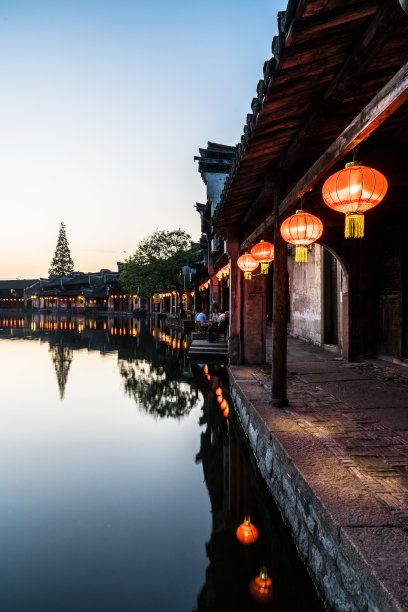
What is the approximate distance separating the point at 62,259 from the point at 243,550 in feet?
282

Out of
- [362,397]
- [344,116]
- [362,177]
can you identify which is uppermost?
[344,116]

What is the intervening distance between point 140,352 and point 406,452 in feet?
43.9

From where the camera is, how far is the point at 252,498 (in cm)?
440

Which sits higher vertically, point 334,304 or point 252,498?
point 334,304

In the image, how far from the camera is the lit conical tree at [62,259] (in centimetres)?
8138

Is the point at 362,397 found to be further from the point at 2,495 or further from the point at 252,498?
the point at 2,495

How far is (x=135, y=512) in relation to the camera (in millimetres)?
4176

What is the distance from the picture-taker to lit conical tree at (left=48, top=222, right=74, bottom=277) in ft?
267

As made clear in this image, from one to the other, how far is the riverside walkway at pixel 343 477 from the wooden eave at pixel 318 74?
3.14 metres

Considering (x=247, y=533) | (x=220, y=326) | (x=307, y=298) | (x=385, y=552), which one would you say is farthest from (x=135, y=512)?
(x=307, y=298)

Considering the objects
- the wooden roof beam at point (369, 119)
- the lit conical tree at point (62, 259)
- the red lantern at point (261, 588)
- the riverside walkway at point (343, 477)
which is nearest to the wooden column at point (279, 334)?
the riverside walkway at point (343, 477)

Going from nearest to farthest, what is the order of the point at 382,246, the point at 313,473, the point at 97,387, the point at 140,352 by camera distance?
the point at 313,473 < the point at 382,246 < the point at 97,387 < the point at 140,352

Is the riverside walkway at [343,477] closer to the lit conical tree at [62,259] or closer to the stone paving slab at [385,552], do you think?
Result: the stone paving slab at [385,552]

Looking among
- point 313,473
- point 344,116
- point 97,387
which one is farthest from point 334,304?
point 313,473
